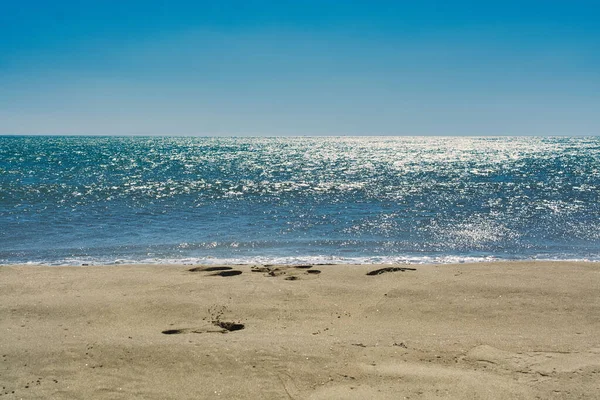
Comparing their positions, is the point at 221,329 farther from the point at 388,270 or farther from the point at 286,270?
the point at 388,270

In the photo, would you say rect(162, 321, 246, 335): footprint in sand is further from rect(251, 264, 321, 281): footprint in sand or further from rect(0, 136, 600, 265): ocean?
rect(0, 136, 600, 265): ocean

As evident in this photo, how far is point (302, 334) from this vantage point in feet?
26.1

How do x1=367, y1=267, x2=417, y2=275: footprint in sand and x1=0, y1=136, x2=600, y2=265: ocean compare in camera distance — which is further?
x1=0, y1=136, x2=600, y2=265: ocean

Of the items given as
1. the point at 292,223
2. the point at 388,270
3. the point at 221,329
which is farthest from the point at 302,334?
the point at 292,223

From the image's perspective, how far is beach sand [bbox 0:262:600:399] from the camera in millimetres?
6273

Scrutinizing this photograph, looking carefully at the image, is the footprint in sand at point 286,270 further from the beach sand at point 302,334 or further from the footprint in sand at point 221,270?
the footprint in sand at point 221,270

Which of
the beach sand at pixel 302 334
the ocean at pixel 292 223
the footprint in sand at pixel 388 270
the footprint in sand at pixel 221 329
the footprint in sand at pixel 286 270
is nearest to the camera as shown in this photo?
the beach sand at pixel 302 334

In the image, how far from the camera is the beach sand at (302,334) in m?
6.27

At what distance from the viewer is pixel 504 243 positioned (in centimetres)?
1686

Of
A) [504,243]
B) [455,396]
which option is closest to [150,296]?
[455,396]

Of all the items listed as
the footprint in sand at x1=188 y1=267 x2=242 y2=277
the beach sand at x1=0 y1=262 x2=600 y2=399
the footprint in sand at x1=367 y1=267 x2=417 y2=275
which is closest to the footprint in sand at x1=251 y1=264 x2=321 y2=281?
the beach sand at x1=0 y1=262 x2=600 y2=399

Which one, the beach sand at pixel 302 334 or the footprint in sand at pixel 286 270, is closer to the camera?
the beach sand at pixel 302 334

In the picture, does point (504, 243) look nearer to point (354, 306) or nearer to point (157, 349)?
A: point (354, 306)

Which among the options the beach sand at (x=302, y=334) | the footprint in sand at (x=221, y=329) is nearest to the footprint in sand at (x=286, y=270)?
the beach sand at (x=302, y=334)
